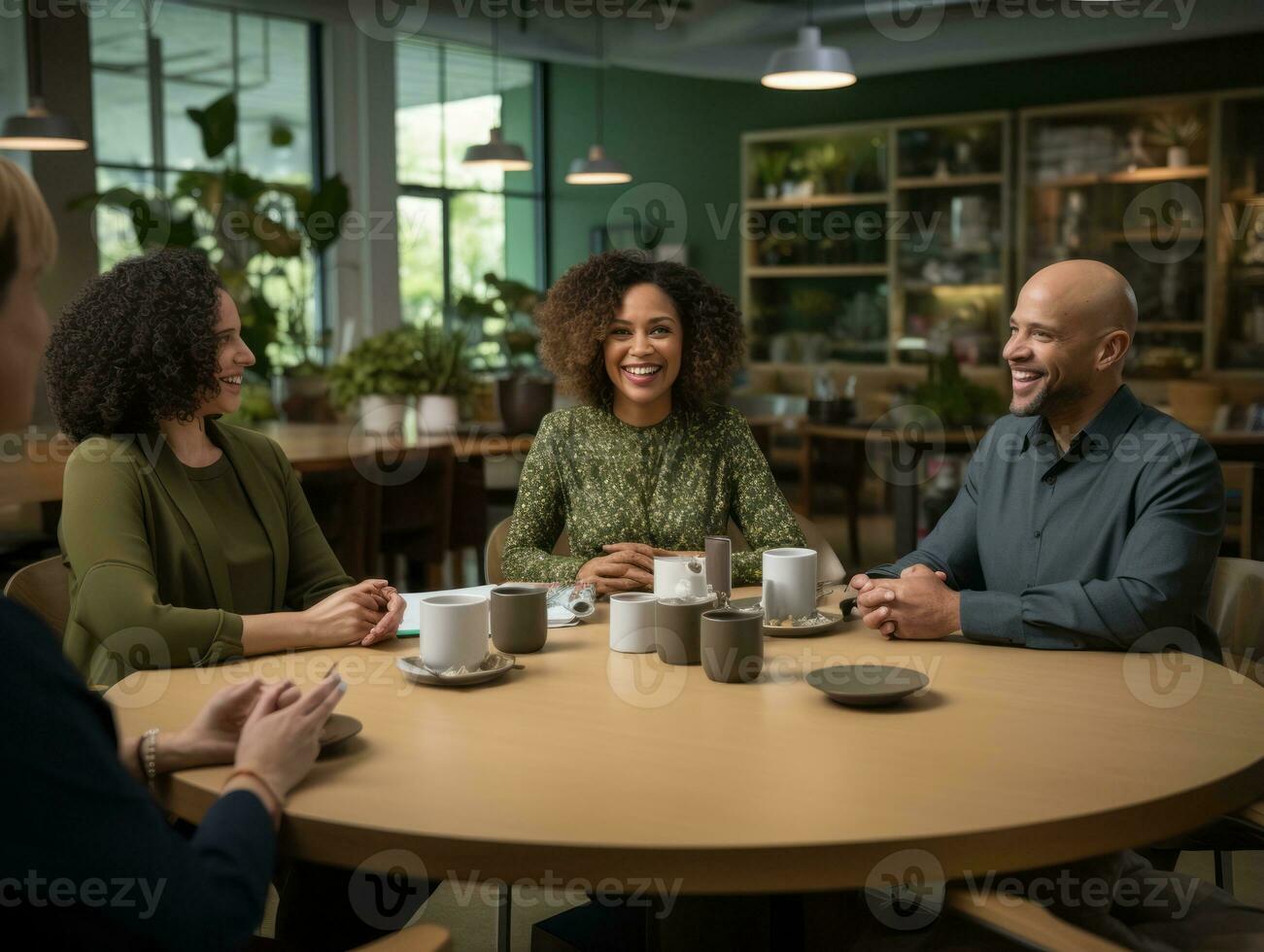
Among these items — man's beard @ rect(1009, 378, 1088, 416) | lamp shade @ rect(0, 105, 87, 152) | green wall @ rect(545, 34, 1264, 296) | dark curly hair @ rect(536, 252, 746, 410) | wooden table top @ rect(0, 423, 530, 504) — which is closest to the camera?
man's beard @ rect(1009, 378, 1088, 416)

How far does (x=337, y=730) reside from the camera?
149 cm

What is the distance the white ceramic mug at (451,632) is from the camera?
177 centimetres

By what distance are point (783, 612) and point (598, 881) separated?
96 centimetres

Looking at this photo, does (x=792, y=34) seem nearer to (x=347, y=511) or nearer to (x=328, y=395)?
(x=328, y=395)

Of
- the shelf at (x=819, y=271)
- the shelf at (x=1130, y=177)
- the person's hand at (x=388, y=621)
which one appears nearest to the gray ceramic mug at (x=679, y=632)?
the person's hand at (x=388, y=621)

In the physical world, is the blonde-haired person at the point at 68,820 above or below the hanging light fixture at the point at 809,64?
below

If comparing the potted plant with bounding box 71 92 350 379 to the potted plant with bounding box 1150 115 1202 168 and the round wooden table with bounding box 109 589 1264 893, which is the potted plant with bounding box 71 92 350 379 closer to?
the round wooden table with bounding box 109 589 1264 893

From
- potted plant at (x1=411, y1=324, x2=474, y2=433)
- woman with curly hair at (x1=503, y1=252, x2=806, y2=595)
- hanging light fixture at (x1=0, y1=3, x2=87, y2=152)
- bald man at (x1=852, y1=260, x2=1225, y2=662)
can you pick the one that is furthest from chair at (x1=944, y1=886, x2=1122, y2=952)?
hanging light fixture at (x1=0, y1=3, x2=87, y2=152)

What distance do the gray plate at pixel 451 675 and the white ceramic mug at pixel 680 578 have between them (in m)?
0.36

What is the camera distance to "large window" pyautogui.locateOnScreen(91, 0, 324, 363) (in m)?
8.90

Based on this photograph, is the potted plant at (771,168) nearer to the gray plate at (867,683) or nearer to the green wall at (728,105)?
the green wall at (728,105)

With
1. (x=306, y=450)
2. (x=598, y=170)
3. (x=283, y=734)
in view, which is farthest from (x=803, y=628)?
(x=598, y=170)

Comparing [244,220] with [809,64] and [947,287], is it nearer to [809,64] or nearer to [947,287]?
[809,64]

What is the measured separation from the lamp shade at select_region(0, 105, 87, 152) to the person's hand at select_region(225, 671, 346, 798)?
550 centimetres
